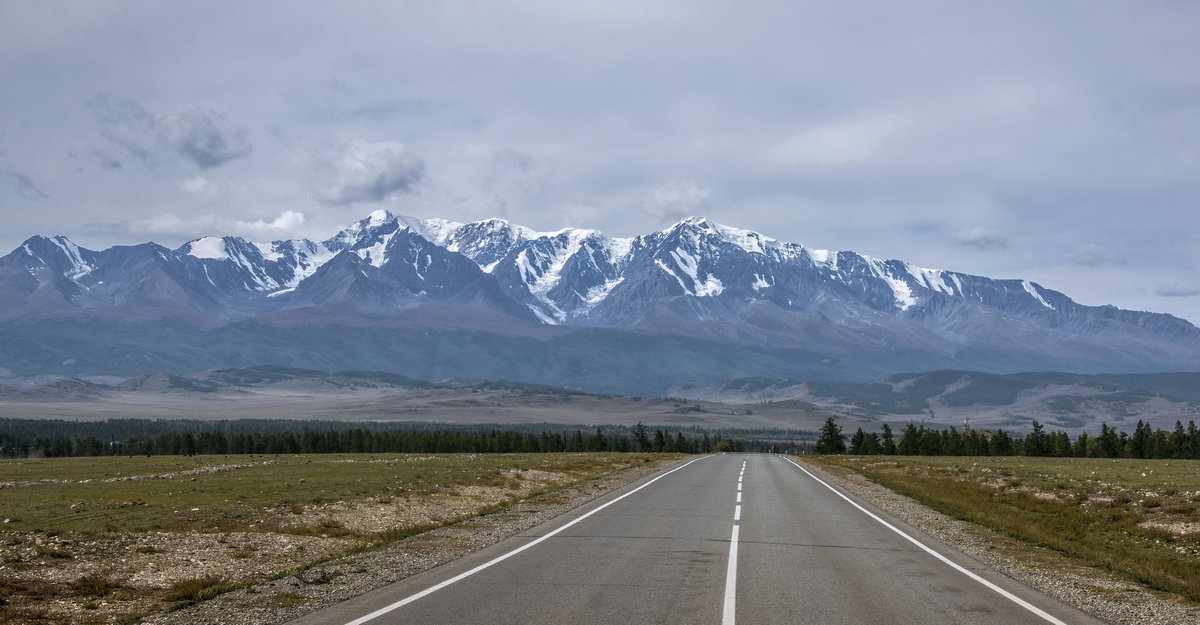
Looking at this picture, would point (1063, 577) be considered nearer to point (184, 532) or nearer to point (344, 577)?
point (344, 577)

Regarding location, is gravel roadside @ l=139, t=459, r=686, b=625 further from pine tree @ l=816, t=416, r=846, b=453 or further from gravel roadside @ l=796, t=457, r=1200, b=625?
pine tree @ l=816, t=416, r=846, b=453

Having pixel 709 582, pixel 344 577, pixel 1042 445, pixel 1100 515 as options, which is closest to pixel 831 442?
pixel 1042 445

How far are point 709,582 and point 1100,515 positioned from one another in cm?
2119

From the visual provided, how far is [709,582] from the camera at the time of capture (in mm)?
15539

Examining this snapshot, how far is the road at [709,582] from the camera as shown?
13.0m

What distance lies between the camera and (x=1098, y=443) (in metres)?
142

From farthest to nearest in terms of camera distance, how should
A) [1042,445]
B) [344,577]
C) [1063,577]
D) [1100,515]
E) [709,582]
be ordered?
[1042,445]
[1100,515]
[1063,577]
[344,577]
[709,582]

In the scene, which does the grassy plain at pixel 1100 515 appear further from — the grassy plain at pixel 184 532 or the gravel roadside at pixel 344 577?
the grassy plain at pixel 184 532

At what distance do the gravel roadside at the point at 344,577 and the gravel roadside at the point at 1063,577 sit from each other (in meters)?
11.2

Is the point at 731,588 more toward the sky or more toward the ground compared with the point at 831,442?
more toward the sky

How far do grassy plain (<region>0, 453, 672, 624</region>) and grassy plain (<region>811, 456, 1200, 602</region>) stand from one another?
54.3 ft

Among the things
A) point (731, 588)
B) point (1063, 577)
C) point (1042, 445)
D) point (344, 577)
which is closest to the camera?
point (731, 588)

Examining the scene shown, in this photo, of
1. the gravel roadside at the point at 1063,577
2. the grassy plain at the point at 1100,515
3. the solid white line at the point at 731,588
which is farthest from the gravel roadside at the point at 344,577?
the grassy plain at the point at 1100,515

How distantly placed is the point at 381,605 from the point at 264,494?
1065 inches
